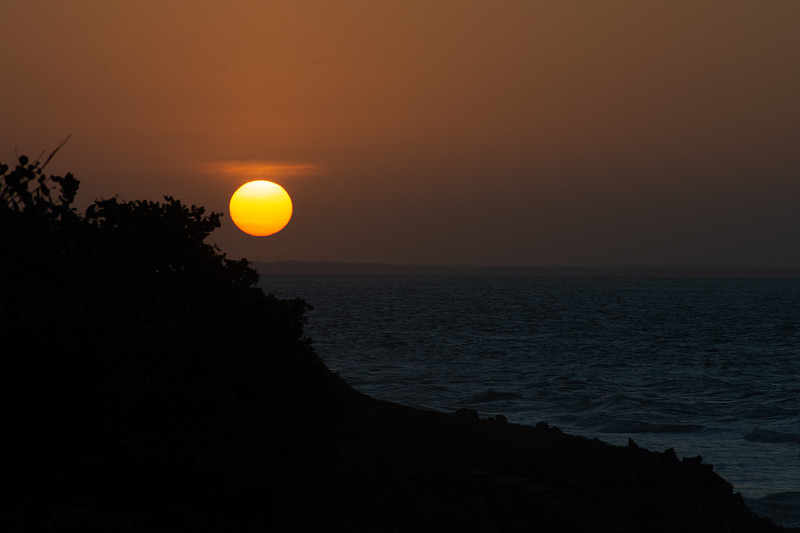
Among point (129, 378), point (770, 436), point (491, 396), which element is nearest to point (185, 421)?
point (129, 378)

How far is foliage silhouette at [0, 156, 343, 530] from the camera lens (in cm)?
840

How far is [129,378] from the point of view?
8.98 metres

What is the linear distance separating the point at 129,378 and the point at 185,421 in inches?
48.3

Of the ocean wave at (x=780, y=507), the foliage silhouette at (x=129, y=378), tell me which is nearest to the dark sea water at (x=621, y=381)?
the ocean wave at (x=780, y=507)

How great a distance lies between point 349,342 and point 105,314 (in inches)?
2068

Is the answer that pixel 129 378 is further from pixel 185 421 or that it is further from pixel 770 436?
pixel 770 436

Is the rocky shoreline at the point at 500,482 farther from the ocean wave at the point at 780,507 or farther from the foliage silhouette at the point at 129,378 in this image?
the ocean wave at the point at 780,507

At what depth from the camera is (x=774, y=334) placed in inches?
3113

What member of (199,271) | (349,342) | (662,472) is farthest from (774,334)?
(199,271)

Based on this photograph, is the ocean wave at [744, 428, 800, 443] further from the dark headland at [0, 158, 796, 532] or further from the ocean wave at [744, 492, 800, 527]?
the dark headland at [0, 158, 796, 532]

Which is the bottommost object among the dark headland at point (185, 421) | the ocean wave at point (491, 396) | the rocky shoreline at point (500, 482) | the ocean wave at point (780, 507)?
the ocean wave at point (780, 507)

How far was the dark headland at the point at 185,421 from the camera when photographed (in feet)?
27.8

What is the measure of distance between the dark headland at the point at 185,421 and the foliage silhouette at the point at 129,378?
2cm

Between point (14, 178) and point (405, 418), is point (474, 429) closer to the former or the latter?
point (405, 418)
